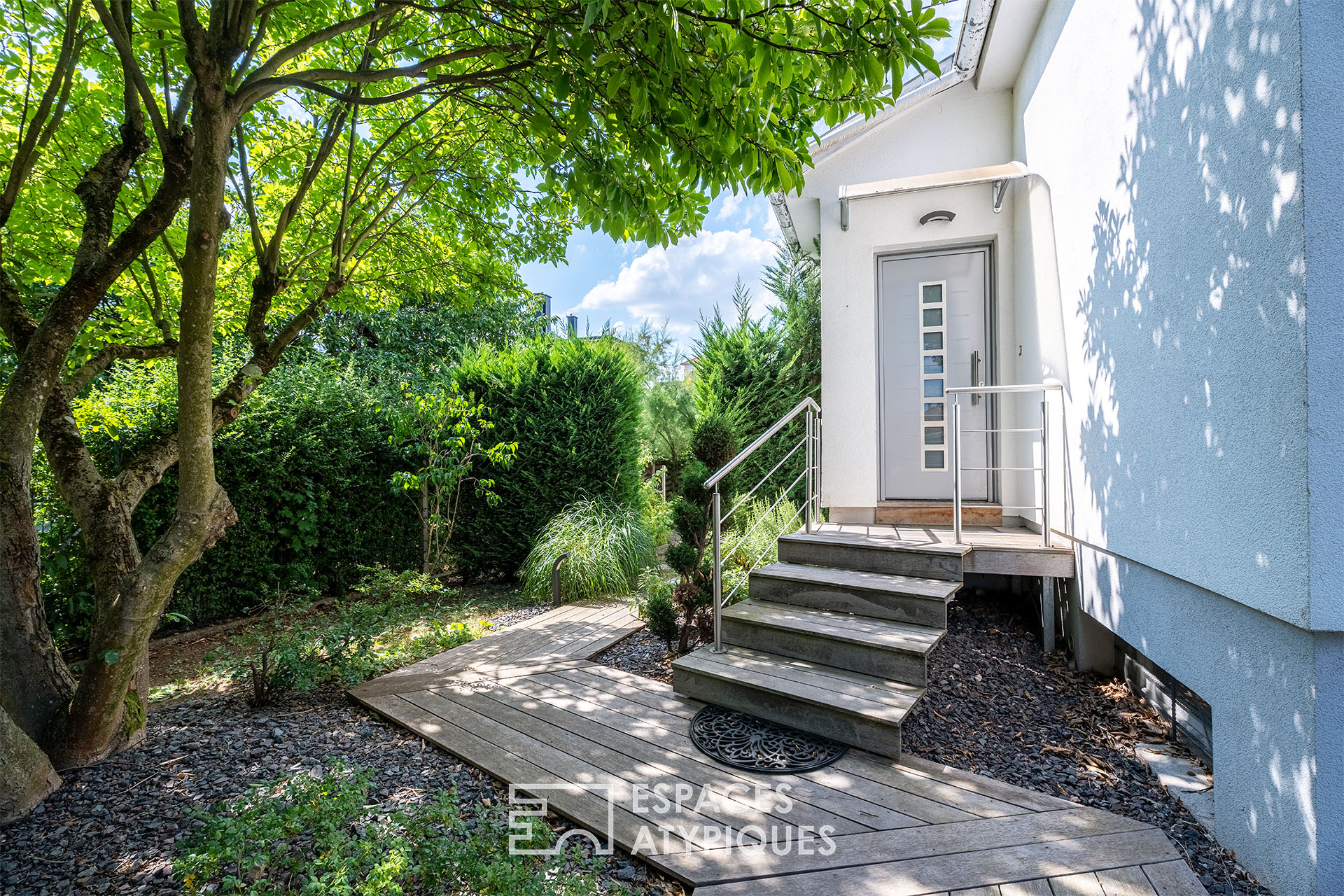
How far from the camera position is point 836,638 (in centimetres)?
306

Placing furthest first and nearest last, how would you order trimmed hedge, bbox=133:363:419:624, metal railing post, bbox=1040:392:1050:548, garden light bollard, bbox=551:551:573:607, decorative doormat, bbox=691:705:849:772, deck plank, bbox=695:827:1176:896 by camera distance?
garden light bollard, bbox=551:551:573:607 → trimmed hedge, bbox=133:363:419:624 → metal railing post, bbox=1040:392:1050:548 → decorative doormat, bbox=691:705:849:772 → deck plank, bbox=695:827:1176:896

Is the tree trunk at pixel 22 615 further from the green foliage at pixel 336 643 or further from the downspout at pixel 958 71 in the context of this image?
the downspout at pixel 958 71

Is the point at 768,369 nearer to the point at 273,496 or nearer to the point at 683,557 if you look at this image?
the point at 683,557

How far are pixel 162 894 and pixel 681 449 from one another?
697 centimetres

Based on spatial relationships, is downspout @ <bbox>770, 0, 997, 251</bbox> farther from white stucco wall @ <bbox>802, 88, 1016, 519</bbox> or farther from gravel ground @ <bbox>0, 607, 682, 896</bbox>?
gravel ground @ <bbox>0, 607, 682, 896</bbox>

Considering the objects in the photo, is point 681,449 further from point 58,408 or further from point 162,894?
point 162,894

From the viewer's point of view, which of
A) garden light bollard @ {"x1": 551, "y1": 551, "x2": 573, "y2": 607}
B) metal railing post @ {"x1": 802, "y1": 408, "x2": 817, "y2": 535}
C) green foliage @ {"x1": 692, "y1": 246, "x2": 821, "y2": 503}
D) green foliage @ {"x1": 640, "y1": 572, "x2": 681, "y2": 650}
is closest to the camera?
green foliage @ {"x1": 640, "y1": 572, "x2": 681, "y2": 650}

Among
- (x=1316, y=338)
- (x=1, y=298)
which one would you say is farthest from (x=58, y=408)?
(x=1316, y=338)

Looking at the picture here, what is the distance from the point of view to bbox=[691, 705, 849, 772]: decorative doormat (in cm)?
256

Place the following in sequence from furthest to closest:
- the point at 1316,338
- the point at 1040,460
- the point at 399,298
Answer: the point at 399,298
the point at 1040,460
the point at 1316,338

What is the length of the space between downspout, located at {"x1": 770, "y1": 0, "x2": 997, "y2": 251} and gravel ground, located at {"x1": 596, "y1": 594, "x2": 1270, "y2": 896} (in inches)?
126

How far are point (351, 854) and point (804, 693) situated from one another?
6.16 ft

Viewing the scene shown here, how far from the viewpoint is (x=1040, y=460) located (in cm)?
409

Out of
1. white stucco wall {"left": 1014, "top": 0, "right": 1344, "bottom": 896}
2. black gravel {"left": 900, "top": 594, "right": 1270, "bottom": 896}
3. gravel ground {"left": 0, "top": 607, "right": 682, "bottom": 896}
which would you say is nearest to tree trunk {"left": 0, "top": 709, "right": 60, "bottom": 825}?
gravel ground {"left": 0, "top": 607, "right": 682, "bottom": 896}
